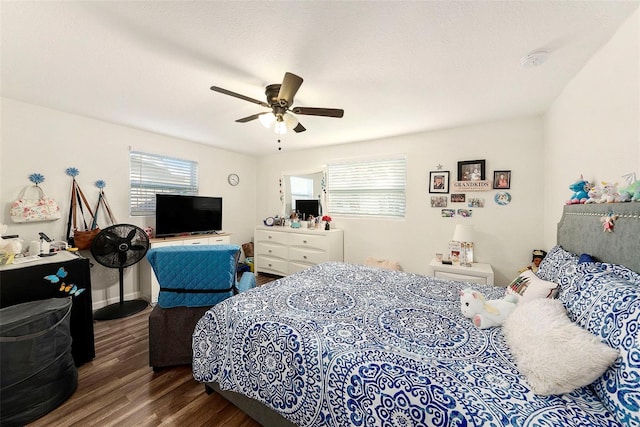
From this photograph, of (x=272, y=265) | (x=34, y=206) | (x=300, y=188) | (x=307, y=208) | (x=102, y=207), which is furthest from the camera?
(x=300, y=188)

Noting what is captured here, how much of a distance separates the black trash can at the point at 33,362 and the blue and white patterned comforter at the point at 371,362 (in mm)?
871

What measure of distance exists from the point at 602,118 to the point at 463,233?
1563 mm

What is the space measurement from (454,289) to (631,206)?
106cm

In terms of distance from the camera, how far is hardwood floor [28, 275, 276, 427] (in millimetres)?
1435

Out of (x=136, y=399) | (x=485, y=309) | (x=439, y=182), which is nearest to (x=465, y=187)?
(x=439, y=182)

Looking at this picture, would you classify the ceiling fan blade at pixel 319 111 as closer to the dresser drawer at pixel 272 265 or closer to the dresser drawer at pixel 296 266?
the dresser drawer at pixel 296 266

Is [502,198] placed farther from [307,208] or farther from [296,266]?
[296,266]

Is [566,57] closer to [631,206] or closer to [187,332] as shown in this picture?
[631,206]

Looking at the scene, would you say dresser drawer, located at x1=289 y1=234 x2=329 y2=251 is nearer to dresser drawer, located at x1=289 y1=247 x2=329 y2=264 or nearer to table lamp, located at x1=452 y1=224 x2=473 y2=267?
dresser drawer, located at x1=289 y1=247 x2=329 y2=264

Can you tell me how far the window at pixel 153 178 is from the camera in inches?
130

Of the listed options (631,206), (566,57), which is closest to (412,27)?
(566,57)

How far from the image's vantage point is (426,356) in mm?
1061

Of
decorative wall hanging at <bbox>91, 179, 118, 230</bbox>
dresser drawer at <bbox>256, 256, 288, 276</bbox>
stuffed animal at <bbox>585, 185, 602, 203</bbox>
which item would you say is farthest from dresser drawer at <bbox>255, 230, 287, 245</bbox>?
stuffed animal at <bbox>585, 185, 602, 203</bbox>

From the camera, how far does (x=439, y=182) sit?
3.26 m
